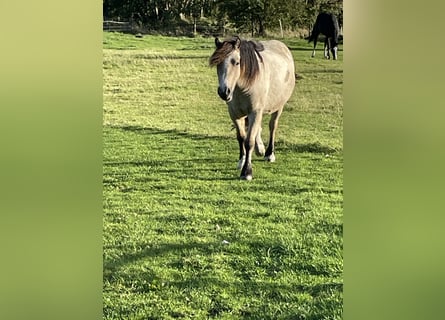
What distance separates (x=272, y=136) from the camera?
3.71 meters

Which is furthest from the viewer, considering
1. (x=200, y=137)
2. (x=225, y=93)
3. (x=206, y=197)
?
(x=200, y=137)

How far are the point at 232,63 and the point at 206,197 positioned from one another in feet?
2.88

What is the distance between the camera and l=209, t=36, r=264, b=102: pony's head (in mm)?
3514

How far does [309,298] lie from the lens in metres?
3.45

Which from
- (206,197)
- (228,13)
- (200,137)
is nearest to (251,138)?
(200,137)

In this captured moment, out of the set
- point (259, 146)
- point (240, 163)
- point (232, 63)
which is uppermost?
point (232, 63)

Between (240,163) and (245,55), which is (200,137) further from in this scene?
(245,55)

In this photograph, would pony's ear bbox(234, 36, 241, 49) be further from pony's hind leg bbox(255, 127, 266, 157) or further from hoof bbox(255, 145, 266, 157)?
hoof bbox(255, 145, 266, 157)

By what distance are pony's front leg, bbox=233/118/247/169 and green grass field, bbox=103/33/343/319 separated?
4 cm

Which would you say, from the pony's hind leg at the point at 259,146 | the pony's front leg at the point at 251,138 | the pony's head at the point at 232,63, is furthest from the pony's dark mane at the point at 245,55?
the pony's hind leg at the point at 259,146

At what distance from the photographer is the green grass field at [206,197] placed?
11.4 feet
